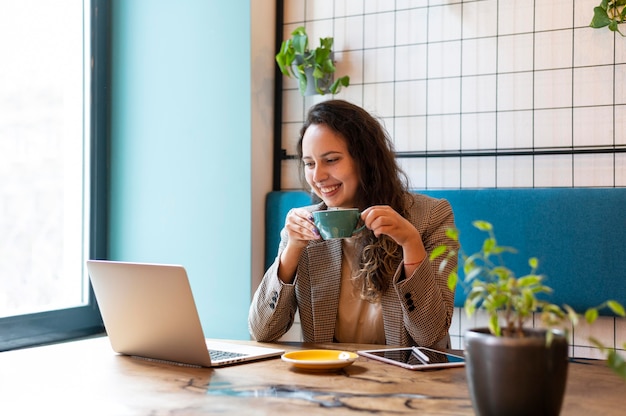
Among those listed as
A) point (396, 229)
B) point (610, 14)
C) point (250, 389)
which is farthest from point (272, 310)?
point (610, 14)

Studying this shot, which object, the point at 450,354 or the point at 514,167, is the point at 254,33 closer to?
the point at 514,167

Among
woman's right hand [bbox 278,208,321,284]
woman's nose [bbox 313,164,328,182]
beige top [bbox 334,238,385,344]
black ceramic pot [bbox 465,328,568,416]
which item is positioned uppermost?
woman's nose [bbox 313,164,328,182]

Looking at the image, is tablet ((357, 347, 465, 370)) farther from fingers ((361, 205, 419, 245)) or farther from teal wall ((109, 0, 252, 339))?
teal wall ((109, 0, 252, 339))

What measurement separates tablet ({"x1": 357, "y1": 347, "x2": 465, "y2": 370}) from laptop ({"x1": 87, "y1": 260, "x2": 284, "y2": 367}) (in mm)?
230

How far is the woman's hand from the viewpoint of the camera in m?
1.81

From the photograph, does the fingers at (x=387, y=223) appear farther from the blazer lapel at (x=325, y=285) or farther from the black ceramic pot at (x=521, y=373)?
the black ceramic pot at (x=521, y=373)

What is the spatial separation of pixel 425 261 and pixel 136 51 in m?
1.75

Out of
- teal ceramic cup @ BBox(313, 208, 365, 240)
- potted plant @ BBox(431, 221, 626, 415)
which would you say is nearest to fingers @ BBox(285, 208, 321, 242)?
teal ceramic cup @ BBox(313, 208, 365, 240)

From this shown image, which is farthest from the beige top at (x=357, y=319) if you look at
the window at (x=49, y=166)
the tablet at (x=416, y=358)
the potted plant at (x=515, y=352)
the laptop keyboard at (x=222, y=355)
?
the window at (x=49, y=166)

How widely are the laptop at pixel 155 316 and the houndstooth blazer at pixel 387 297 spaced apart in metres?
0.30

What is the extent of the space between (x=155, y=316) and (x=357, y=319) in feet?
2.37

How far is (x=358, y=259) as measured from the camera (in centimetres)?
210

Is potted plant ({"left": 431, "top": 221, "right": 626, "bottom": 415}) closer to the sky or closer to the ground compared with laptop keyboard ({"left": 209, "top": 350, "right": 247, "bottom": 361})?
closer to the sky

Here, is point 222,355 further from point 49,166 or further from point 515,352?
point 49,166
